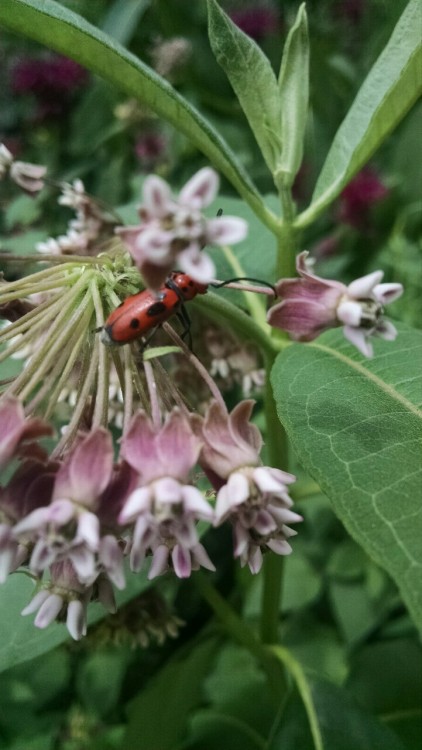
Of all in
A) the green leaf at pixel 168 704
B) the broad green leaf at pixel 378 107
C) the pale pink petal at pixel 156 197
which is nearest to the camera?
the pale pink petal at pixel 156 197

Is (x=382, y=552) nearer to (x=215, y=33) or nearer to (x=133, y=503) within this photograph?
(x=133, y=503)

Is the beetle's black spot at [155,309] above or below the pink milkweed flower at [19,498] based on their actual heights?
above

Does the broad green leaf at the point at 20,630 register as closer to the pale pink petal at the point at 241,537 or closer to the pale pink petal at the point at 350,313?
the pale pink petal at the point at 241,537

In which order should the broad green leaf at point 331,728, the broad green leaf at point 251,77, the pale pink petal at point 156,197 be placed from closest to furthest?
the pale pink petal at point 156,197
the broad green leaf at point 251,77
the broad green leaf at point 331,728

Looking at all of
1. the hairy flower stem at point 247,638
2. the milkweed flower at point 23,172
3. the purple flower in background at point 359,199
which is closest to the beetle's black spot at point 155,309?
the milkweed flower at point 23,172

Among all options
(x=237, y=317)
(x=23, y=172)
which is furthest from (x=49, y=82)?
(x=237, y=317)

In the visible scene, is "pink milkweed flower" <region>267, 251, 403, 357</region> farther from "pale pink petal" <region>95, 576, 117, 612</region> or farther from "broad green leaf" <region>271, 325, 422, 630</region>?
"pale pink petal" <region>95, 576, 117, 612</region>

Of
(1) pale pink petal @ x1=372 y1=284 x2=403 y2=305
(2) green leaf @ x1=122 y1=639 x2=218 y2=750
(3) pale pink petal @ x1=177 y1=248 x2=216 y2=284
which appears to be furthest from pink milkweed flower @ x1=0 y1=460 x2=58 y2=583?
(2) green leaf @ x1=122 y1=639 x2=218 y2=750

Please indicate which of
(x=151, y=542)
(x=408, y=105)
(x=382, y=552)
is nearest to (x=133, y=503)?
(x=151, y=542)
